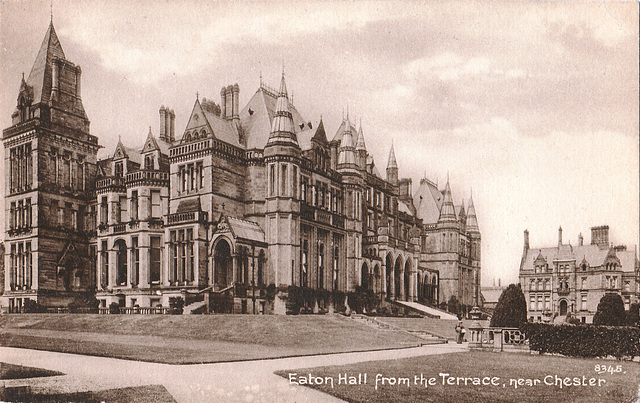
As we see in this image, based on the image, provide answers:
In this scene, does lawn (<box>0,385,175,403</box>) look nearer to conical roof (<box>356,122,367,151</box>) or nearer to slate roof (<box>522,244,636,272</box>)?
slate roof (<box>522,244,636,272</box>)

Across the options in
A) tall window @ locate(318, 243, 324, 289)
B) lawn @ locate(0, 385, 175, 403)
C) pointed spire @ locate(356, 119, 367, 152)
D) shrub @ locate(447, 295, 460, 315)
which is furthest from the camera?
shrub @ locate(447, 295, 460, 315)

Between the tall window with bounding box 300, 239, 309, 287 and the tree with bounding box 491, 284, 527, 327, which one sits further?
the tall window with bounding box 300, 239, 309, 287

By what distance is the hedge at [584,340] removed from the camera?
2228 centimetres

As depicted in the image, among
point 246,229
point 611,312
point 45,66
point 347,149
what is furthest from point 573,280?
point 45,66

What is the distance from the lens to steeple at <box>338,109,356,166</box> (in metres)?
47.5

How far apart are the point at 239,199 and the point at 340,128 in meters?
15.8

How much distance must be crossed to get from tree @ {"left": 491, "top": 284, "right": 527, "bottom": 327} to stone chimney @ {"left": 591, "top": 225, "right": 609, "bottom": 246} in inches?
226

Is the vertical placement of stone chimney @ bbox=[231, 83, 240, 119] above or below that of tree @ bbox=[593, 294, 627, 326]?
above

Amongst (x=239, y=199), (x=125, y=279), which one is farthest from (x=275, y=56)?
(x=125, y=279)

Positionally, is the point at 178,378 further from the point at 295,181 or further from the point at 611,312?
the point at 295,181

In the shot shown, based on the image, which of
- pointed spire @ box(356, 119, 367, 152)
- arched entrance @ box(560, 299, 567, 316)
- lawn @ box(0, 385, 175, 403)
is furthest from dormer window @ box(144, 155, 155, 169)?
arched entrance @ box(560, 299, 567, 316)

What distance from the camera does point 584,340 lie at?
23406 millimetres

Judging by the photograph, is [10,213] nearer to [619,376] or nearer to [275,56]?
[275,56]

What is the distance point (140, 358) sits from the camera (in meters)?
18.1
